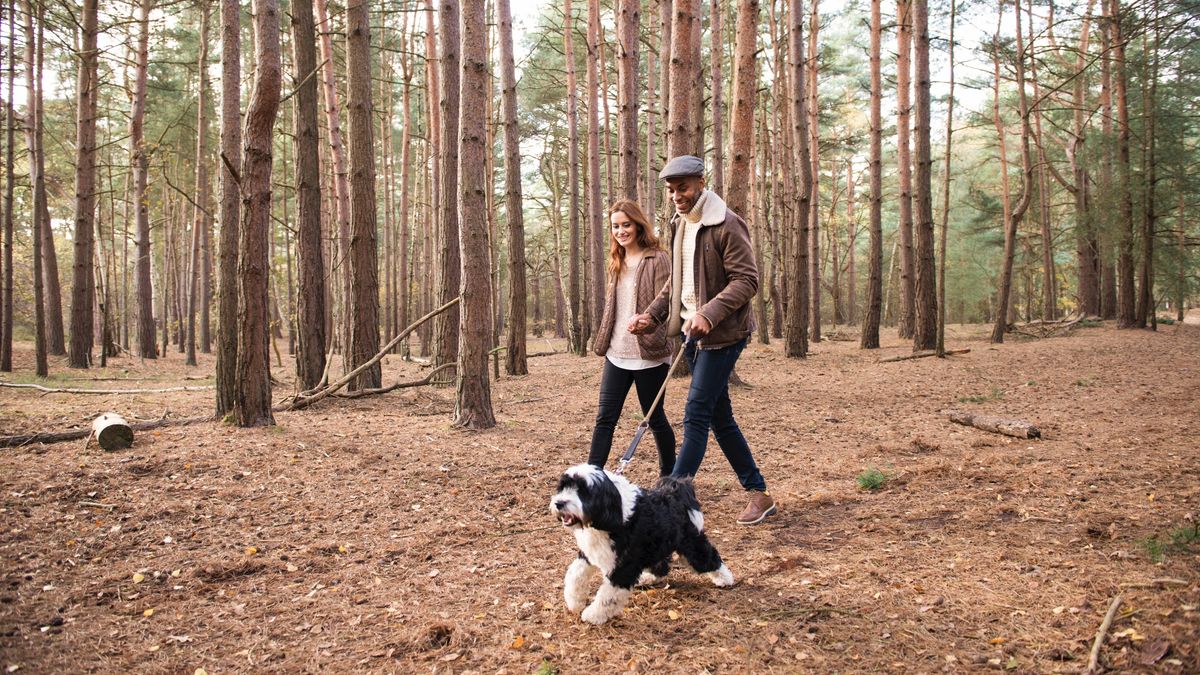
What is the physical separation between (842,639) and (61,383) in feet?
41.6

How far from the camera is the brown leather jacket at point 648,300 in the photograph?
14.6 ft

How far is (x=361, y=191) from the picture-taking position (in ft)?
30.8

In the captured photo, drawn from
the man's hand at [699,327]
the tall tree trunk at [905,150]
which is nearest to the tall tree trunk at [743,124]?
the man's hand at [699,327]

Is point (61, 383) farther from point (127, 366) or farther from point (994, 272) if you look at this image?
point (994, 272)

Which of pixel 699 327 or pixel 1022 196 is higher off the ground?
pixel 1022 196

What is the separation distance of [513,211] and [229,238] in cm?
579

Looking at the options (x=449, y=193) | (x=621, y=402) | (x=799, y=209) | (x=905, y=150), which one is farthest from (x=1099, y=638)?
(x=905, y=150)

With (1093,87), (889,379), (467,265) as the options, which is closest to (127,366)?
(467,265)

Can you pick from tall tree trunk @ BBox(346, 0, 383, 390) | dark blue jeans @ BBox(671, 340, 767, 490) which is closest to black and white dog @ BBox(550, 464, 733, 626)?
dark blue jeans @ BBox(671, 340, 767, 490)

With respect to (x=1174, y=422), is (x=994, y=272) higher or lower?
higher

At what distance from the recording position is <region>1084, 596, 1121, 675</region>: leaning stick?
7.97 ft

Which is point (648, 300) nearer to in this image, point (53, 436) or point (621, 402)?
point (621, 402)

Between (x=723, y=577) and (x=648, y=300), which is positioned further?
(x=648, y=300)

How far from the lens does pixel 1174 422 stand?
671cm
